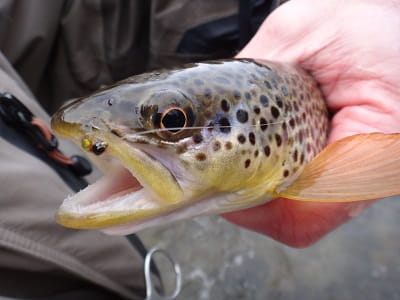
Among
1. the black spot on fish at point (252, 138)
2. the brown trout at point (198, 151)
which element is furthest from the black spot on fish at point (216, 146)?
the black spot on fish at point (252, 138)

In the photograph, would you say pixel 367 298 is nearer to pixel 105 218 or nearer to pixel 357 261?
pixel 357 261

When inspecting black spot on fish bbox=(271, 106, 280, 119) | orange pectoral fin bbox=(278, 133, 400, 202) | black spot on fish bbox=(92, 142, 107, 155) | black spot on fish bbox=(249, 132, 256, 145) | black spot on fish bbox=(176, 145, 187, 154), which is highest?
black spot on fish bbox=(92, 142, 107, 155)

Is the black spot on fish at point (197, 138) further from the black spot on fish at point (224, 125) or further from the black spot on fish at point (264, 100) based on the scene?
the black spot on fish at point (264, 100)

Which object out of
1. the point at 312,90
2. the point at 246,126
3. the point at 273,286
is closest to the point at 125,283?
the point at 246,126

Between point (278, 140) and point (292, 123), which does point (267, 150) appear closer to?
point (278, 140)

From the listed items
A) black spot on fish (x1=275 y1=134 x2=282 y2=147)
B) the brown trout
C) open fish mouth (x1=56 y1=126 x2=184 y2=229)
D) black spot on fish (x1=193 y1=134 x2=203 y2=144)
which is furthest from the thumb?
open fish mouth (x1=56 y1=126 x2=184 y2=229)

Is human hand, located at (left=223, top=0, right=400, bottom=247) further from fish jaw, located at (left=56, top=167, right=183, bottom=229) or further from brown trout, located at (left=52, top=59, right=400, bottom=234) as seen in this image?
fish jaw, located at (left=56, top=167, right=183, bottom=229)

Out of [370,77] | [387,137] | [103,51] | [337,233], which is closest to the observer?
[387,137]
